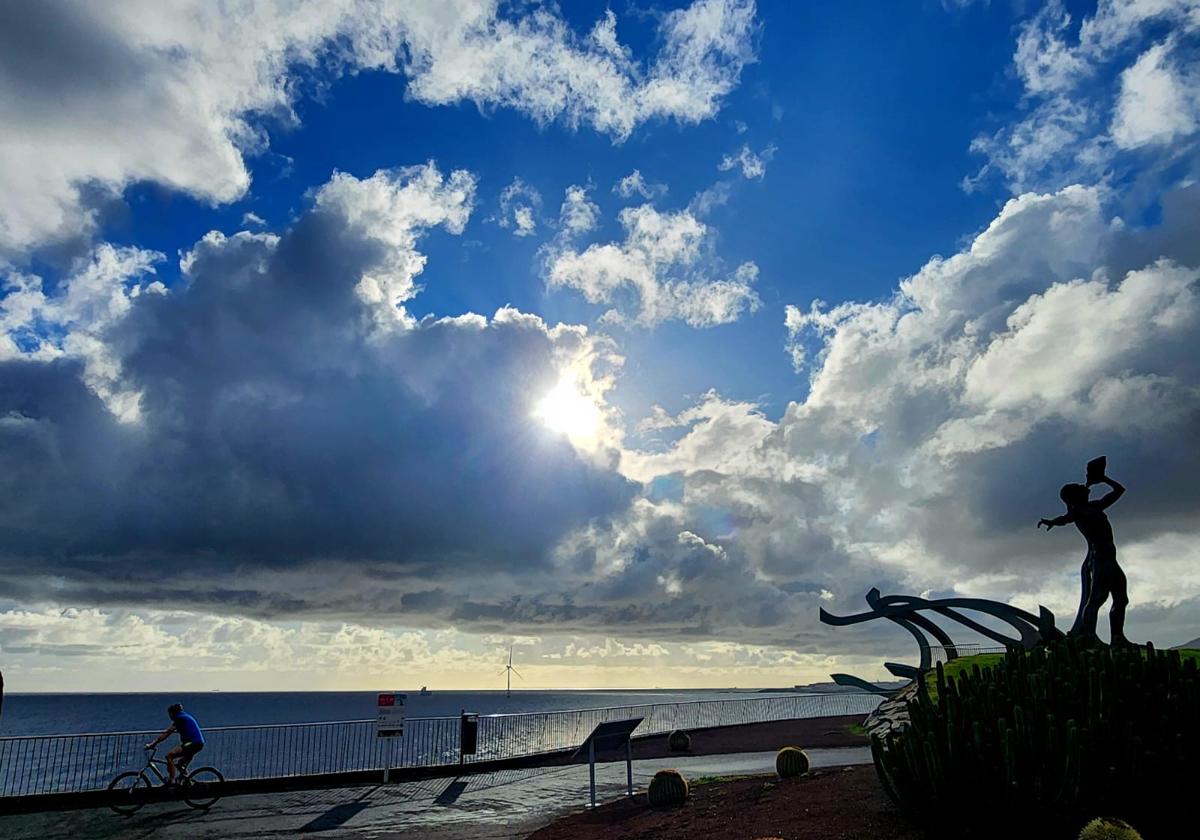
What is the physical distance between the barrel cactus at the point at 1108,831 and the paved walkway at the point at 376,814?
860 centimetres

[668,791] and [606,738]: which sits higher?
[606,738]

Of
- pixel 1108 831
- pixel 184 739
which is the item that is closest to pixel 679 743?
pixel 184 739

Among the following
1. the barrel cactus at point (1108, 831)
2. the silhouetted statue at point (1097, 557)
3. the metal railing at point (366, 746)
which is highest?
the silhouetted statue at point (1097, 557)

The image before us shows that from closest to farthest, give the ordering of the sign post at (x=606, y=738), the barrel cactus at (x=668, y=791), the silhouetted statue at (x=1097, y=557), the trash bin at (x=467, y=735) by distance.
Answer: the barrel cactus at (x=668, y=791) → the sign post at (x=606, y=738) → the silhouetted statue at (x=1097, y=557) → the trash bin at (x=467, y=735)

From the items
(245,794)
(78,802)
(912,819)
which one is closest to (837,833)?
(912,819)

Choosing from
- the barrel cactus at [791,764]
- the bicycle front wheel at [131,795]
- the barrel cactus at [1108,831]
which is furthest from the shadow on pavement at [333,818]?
the barrel cactus at [1108,831]

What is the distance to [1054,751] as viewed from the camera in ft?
30.2

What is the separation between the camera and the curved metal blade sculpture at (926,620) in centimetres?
2389

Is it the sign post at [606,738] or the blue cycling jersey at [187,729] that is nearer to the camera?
the sign post at [606,738]

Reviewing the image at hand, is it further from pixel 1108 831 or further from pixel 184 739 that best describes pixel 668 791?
pixel 184 739

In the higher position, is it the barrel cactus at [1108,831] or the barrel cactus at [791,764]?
the barrel cactus at [1108,831]

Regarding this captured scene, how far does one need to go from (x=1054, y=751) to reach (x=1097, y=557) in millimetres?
11896

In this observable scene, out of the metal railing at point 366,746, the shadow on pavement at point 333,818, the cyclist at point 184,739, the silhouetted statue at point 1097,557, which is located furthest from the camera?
the metal railing at point 366,746

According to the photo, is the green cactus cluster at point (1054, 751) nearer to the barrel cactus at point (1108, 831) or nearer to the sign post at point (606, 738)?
the barrel cactus at point (1108, 831)
